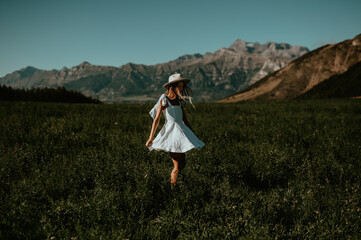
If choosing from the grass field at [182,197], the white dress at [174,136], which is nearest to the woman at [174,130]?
the white dress at [174,136]

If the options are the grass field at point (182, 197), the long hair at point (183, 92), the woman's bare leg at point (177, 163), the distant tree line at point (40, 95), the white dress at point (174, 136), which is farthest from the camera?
the distant tree line at point (40, 95)

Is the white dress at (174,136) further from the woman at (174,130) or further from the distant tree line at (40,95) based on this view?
the distant tree line at (40,95)

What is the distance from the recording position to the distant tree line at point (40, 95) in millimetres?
36634

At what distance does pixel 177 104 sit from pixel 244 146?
3.01 m

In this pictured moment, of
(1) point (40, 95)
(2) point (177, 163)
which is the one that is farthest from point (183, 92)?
(1) point (40, 95)

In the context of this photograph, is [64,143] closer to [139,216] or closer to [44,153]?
[44,153]

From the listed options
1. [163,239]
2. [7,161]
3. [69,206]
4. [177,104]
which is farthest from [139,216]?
[7,161]

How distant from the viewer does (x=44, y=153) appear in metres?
6.04

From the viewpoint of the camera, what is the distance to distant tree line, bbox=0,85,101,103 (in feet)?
120

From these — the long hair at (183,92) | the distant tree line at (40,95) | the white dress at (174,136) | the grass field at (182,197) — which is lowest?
the grass field at (182,197)

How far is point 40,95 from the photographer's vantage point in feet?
130

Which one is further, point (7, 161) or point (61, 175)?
point (7, 161)

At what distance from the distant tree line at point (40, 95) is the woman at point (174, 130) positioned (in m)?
40.5

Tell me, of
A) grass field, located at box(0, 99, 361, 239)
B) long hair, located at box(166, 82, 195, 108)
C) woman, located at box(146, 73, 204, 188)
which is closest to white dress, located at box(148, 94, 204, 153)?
woman, located at box(146, 73, 204, 188)
